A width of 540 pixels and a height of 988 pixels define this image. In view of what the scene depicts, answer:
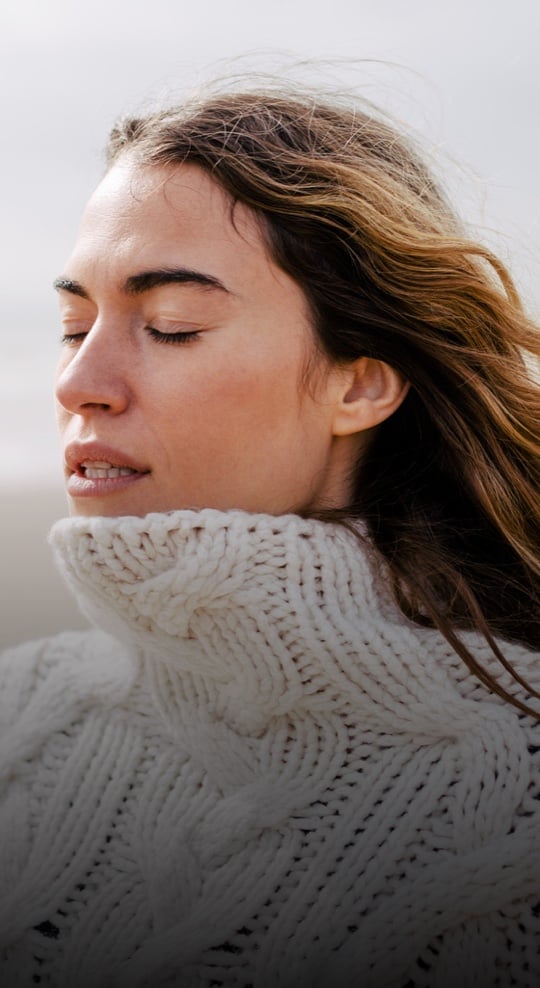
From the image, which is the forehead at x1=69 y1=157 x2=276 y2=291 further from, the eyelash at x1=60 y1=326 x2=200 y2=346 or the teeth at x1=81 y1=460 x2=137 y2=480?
the teeth at x1=81 y1=460 x2=137 y2=480

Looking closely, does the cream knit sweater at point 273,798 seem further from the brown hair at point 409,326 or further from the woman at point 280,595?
the brown hair at point 409,326

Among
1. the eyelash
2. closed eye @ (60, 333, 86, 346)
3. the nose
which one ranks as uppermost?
closed eye @ (60, 333, 86, 346)

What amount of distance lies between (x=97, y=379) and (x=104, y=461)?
137 mm

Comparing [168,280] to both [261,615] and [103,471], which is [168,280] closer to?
[103,471]

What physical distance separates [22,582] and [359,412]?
100 inches

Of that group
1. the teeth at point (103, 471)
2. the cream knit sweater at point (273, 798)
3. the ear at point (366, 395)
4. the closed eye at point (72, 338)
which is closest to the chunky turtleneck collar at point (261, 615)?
the cream knit sweater at point (273, 798)

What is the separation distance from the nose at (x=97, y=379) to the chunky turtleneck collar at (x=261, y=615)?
0.67 ft

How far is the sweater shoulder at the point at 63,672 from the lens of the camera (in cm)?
176

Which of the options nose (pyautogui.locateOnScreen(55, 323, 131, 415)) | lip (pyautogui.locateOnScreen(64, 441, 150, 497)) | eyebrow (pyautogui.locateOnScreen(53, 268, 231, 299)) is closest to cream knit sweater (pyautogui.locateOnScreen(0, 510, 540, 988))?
lip (pyautogui.locateOnScreen(64, 441, 150, 497))

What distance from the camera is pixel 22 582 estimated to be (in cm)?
409

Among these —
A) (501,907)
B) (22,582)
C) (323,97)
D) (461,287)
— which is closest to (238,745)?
(501,907)

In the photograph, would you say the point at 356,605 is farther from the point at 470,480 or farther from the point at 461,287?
the point at 461,287

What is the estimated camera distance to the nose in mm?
1675

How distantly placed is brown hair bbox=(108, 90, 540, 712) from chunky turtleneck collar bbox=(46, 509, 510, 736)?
0.13m
